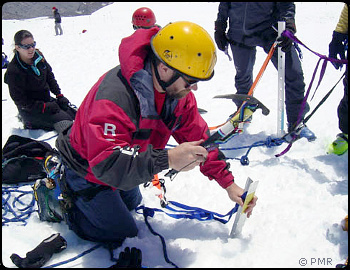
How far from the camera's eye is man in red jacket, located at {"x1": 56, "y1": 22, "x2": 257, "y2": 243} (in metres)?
1.64

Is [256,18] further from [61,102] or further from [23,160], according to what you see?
[61,102]

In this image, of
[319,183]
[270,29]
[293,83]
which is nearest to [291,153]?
[319,183]

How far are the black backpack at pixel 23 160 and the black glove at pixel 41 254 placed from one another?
1055 mm

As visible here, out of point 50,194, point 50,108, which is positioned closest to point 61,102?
point 50,108

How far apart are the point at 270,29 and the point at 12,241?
10.9 feet

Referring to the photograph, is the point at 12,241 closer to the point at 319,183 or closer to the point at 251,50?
the point at 319,183

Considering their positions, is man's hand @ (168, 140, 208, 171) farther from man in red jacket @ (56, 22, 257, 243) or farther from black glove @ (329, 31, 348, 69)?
black glove @ (329, 31, 348, 69)

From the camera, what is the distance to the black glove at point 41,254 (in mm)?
1938

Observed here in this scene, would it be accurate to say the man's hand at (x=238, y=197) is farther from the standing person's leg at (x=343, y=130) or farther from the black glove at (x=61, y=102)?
the black glove at (x=61, y=102)

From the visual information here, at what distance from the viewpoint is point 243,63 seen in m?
3.62

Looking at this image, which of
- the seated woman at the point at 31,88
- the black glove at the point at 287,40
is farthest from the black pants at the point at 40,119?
the black glove at the point at 287,40

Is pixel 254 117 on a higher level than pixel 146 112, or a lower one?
lower

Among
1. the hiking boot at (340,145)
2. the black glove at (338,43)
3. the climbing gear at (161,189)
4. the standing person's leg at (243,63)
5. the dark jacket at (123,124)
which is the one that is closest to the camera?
the dark jacket at (123,124)

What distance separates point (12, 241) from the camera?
7.29ft
